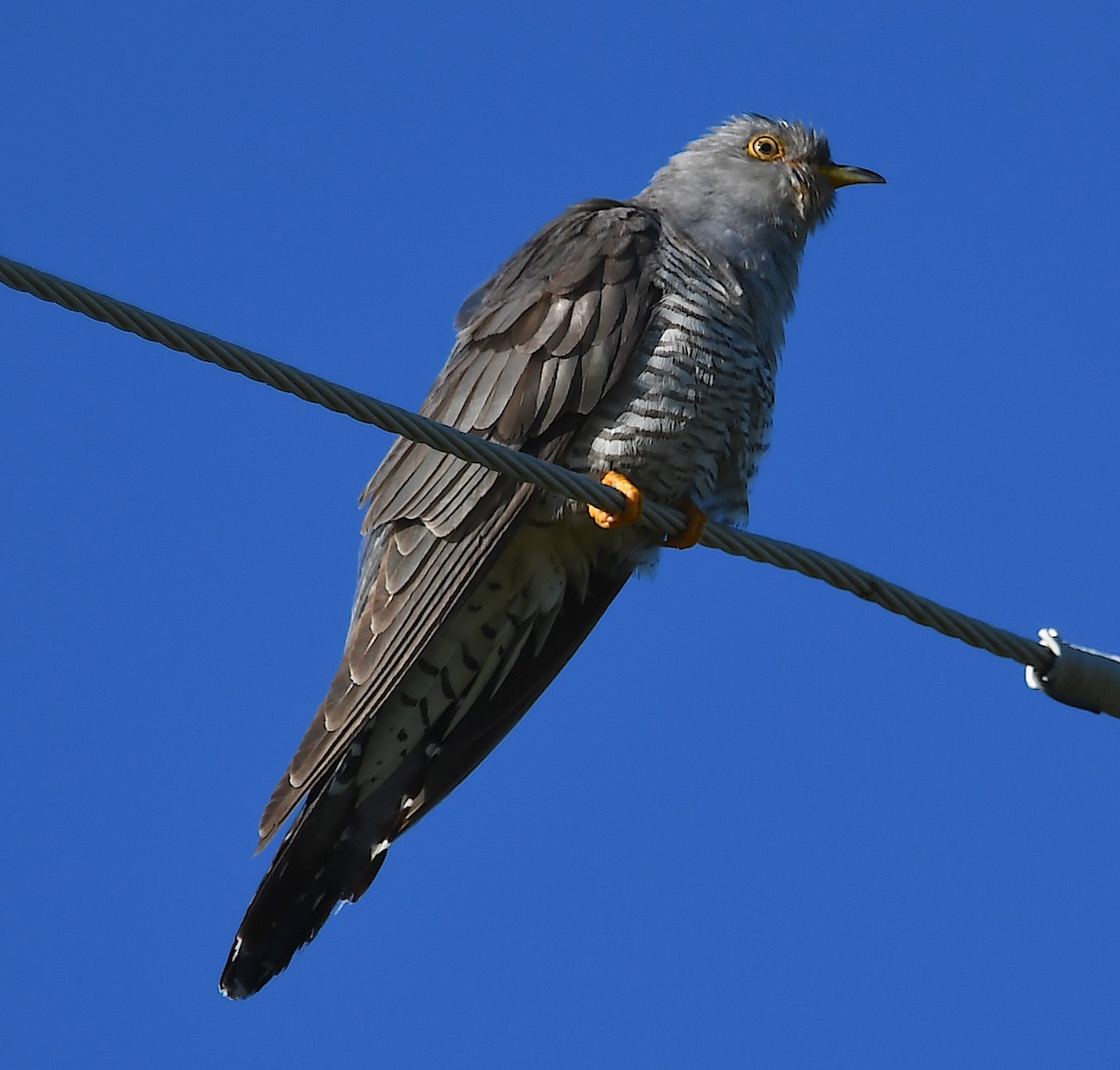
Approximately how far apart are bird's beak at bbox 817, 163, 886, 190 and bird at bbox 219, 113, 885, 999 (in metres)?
0.60

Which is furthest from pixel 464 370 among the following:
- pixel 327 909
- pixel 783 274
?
pixel 327 909

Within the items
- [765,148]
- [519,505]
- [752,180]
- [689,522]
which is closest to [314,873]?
[519,505]

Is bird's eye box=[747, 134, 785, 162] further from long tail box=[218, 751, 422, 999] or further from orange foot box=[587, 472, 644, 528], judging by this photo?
long tail box=[218, 751, 422, 999]

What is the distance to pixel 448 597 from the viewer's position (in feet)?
12.6

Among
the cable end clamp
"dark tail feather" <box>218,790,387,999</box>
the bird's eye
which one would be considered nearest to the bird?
"dark tail feather" <box>218,790,387,999</box>

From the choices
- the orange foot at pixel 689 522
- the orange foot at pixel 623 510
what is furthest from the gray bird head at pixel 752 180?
the orange foot at pixel 623 510

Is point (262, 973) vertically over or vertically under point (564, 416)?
Result: under

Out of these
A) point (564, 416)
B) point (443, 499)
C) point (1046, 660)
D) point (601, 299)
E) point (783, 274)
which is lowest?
point (1046, 660)

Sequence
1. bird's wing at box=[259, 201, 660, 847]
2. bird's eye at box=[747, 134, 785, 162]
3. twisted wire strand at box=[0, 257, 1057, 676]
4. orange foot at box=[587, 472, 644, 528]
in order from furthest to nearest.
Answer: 1. bird's eye at box=[747, 134, 785, 162]
2. bird's wing at box=[259, 201, 660, 847]
3. orange foot at box=[587, 472, 644, 528]
4. twisted wire strand at box=[0, 257, 1057, 676]

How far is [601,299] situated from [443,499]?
2.17ft

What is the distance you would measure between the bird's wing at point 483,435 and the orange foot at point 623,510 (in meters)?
0.17

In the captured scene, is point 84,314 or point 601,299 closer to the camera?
point 84,314

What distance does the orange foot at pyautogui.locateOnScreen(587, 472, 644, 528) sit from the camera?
3471mm

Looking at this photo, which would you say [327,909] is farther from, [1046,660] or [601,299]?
[1046,660]
